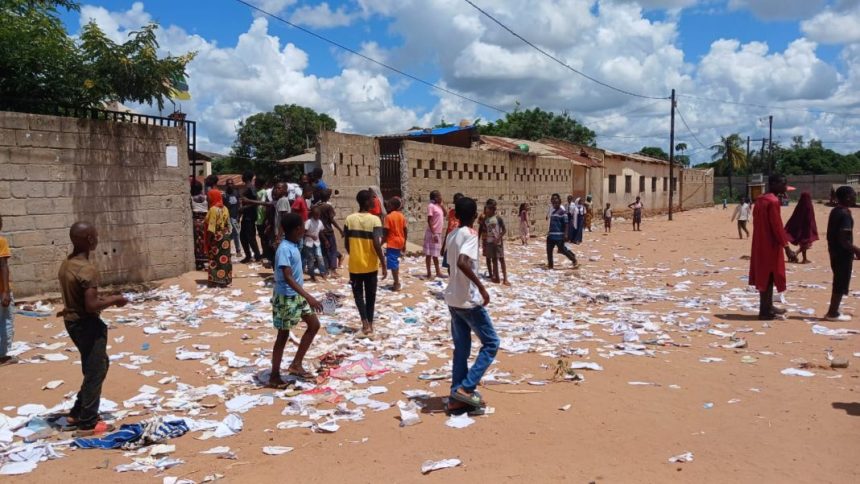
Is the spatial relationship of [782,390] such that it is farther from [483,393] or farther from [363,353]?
[363,353]

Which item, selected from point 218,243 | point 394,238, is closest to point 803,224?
point 394,238

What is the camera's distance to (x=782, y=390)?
4.98 metres

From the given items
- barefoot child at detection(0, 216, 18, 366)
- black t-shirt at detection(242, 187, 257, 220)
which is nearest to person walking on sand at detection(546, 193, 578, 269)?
black t-shirt at detection(242, 187, 257, 220)

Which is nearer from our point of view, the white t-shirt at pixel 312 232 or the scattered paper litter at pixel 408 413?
the scattered paper litter at pixel 408 413

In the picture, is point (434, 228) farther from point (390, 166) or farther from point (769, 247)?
point (769, 247)

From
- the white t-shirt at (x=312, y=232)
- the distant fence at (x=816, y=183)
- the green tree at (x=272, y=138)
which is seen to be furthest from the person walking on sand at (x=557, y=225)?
the distant fence at (x=816, y=183)

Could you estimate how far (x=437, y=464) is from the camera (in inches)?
147

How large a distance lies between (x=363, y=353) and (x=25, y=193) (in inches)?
185

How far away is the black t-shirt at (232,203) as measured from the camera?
1130 centimetres

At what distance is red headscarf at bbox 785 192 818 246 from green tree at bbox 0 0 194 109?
9991mm

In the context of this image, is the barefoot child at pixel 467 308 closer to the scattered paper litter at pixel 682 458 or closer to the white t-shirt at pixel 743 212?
the scattered paper litter at pixel 682 458

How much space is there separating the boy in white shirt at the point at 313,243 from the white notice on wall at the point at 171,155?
2.12 m

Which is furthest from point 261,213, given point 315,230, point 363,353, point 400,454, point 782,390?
point 782,390

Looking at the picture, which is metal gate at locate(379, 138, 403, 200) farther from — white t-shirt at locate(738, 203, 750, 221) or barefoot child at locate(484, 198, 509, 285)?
white t-shirt at locate(738, 203, 750, 221)
